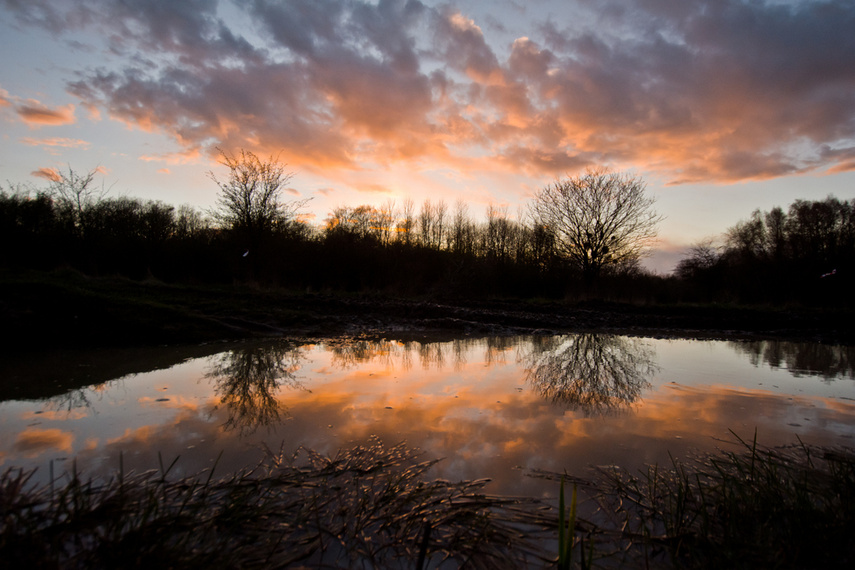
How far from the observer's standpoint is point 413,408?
376 centimetres

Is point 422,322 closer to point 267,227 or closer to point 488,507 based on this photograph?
point 488,507

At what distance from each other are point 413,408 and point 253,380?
2194 mm

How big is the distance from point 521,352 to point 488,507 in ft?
17.5

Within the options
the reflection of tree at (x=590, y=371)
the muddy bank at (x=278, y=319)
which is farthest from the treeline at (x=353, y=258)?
the reflection of tree at (x=590, y=371)

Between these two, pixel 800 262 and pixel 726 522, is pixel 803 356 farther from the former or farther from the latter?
pixel 800 262

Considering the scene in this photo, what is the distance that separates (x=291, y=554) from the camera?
5.32 feet

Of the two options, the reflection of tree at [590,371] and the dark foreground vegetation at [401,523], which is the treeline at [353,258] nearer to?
the reflection of tree at [590,371]

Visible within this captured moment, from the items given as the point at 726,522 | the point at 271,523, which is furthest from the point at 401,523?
the point at 726,522

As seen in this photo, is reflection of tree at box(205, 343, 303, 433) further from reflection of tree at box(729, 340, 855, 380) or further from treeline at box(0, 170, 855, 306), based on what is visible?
treeline at box(0, 170, 855, 306)

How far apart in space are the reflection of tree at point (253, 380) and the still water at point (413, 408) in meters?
0.03

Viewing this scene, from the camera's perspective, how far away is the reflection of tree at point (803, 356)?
20.1 ft

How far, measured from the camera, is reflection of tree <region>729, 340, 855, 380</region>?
6.12 m

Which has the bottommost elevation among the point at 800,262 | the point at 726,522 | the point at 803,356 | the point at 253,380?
the point at 253,380

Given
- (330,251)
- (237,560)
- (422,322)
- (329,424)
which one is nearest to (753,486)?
(237,560)
